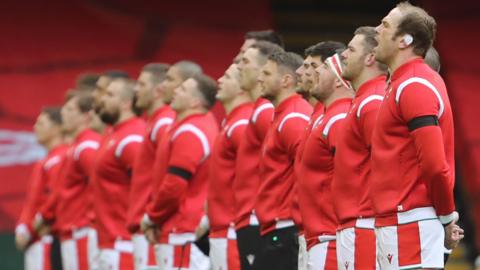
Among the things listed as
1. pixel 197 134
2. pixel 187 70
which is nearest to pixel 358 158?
pixel 197 134

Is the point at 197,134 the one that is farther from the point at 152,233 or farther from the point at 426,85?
the point at 426,85

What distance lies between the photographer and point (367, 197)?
6547 mm

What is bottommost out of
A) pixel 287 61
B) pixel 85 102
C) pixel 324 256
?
pixel 324 256

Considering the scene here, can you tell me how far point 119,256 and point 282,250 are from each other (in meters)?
2.91

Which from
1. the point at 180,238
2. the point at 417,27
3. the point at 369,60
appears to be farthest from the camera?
the point at 180,238

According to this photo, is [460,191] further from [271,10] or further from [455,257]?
[271,10]

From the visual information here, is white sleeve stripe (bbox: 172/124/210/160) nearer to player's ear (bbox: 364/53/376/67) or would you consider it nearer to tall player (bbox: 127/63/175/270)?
tall player (bbox: 127/63/175/270)

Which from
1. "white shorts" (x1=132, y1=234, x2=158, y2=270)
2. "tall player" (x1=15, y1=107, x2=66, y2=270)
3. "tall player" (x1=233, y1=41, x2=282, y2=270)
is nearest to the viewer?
"tall player" (x1=233, y1=41, x2=282, y2=270)

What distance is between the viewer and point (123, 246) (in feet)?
34.7

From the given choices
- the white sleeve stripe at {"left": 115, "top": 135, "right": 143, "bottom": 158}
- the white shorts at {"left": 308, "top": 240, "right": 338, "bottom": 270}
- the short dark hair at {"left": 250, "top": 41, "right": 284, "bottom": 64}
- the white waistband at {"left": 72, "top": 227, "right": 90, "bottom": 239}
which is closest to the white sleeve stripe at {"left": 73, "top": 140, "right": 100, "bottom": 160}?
the white waistband at {"left": 72, "top": 227, "right": 90, "bottom": 239}

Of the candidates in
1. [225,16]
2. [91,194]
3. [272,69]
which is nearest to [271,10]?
[225,16]

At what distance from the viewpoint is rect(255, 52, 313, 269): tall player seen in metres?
7.92

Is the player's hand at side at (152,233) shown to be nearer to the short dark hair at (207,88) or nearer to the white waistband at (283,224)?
the short dark hair at (207,88)

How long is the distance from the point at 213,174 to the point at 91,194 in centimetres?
280
